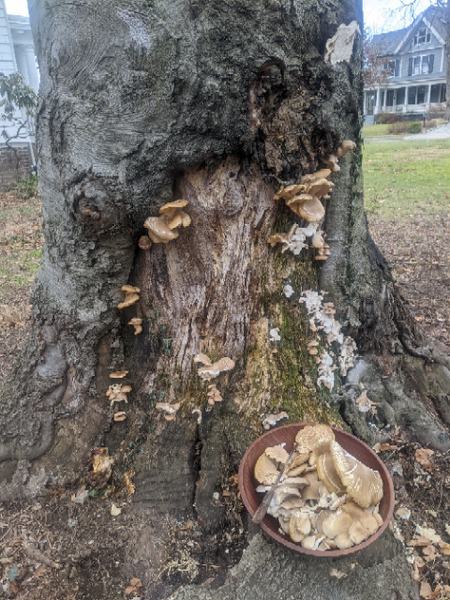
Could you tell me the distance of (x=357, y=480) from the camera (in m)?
1.85

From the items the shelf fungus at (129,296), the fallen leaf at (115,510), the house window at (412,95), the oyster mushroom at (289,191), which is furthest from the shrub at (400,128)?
the fallen leaf at (115,510)

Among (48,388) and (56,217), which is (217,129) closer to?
(56,217)

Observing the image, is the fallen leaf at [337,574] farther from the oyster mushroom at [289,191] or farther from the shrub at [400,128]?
the shrub at [400,128]

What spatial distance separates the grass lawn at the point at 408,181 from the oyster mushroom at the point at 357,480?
7960 millimetres

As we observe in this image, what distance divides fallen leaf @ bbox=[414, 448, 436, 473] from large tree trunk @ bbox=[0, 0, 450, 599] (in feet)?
0.36

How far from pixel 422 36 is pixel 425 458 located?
54.5 m

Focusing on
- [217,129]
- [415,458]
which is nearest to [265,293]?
[217,129]

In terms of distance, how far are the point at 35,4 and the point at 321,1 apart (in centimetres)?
154

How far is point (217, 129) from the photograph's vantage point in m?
2.14

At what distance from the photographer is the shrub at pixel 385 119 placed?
133ft

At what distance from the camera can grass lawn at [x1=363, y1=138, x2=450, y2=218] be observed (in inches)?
376

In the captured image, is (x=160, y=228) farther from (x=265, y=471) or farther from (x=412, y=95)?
(x=412, y=95)

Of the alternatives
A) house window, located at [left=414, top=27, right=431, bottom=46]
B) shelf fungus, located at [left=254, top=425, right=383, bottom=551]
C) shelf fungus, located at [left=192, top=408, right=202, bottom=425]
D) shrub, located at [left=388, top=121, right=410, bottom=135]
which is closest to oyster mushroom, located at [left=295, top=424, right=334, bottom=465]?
shelf fungus, located at [left=254, top=425, right=383, bottom=551]

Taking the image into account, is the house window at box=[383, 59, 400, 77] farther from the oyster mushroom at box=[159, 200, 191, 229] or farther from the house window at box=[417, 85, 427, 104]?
the oyster mushroom at box=[159, 200, 191, 229]
